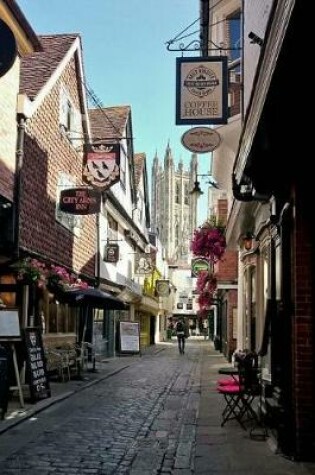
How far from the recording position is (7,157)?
13312 millimetres

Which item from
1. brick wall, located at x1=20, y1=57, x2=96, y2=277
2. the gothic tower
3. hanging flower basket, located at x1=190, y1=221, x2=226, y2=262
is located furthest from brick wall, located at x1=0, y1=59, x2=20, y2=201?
the gothic tower

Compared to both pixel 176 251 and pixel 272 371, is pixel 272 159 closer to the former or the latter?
pixel 272 371

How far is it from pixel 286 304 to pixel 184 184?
115m

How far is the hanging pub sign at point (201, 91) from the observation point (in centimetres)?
1084

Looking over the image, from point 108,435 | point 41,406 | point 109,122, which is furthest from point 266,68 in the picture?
point 109,122

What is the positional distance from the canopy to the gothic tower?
9914 cm

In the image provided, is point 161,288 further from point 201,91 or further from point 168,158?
point 168,158

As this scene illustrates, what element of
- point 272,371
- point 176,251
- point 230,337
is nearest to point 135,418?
point 272,371

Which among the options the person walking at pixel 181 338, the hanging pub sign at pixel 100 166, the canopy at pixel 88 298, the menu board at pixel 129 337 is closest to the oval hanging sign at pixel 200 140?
the canopy at pixel 88 298

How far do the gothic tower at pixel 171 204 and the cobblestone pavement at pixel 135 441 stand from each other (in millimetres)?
104834

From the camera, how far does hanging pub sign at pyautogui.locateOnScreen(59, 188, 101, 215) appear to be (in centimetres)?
1616

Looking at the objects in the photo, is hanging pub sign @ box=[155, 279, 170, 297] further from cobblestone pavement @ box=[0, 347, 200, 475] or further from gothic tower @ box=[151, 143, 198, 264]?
gothic tower @ box=[151, 143, 198, 264]

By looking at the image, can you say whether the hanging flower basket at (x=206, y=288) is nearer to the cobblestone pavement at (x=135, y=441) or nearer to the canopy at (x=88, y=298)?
the canopy at (x=88, y=298)

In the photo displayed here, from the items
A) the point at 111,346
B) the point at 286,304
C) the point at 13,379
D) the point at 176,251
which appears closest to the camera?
the point at 286,304
